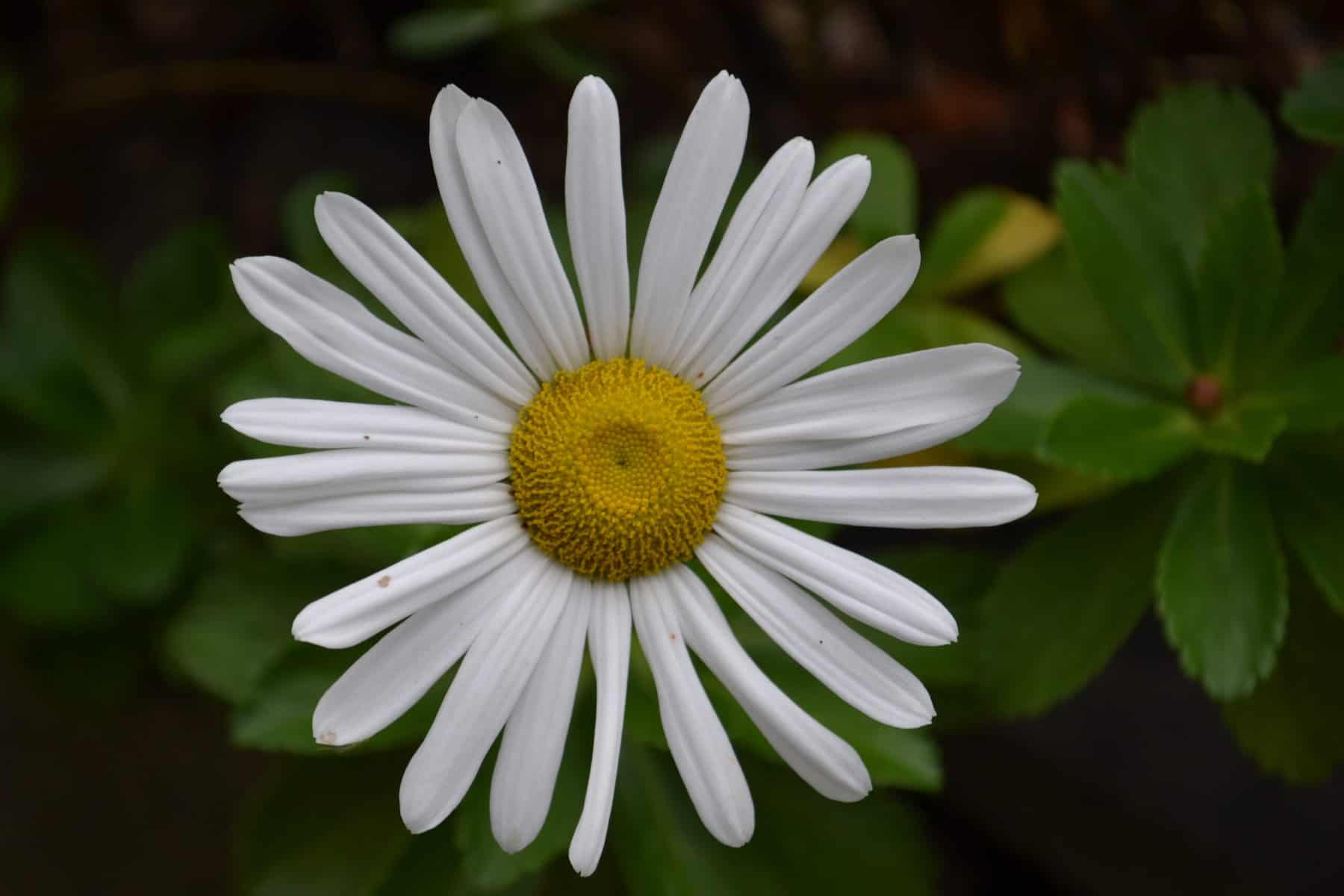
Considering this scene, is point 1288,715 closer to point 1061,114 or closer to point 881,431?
Result: point 881,431

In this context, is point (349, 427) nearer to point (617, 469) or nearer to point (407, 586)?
point (407, 586)

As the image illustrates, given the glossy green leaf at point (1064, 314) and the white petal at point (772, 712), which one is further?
the glossy green leaf at point (1064, 314)

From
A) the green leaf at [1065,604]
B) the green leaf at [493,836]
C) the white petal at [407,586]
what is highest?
the white petal at [407,586]

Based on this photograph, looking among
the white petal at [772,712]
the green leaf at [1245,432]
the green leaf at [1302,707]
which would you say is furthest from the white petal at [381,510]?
the green leaf at [1302,707]

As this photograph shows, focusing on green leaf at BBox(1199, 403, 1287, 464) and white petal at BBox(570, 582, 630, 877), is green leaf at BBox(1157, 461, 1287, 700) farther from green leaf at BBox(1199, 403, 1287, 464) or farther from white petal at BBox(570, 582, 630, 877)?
white petal at BBox(570, 582, 630, 877)

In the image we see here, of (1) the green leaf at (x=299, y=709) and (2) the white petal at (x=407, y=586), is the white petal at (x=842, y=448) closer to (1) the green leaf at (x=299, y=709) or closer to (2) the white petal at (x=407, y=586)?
(2) the white petal at (x=407, y=586)

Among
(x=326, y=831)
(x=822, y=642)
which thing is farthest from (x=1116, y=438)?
(x=326, y=831)

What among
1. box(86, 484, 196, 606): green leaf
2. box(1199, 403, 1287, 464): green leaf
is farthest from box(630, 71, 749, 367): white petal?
box(86, 484, 196, 606): green leaf
